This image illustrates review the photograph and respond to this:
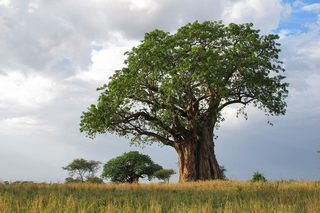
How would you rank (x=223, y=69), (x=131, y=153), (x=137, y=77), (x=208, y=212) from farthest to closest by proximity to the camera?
1. (x=131, y=153)
2. (x=137, y=77)
3. (x=223, y=69)
4. (x=208, y=212)

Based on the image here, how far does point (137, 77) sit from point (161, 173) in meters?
24.1

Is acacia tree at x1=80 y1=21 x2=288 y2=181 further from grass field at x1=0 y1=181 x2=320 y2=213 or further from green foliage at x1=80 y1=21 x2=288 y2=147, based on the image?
grass field at x1=0 y1=181 x2=320 y2=213

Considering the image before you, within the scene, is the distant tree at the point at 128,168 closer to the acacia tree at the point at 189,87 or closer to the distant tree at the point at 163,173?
the distant tree at the point at 163,173

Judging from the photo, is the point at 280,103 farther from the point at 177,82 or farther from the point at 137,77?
the point at 137,77

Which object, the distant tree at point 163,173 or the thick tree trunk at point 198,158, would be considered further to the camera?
the distant tree at point 163,173

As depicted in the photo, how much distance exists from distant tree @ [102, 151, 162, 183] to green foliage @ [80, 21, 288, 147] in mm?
17681

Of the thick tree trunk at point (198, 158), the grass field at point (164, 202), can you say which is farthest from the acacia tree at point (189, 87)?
the grass field at point (164, 202)

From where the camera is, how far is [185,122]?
129ft

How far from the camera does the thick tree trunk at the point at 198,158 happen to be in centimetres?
3900

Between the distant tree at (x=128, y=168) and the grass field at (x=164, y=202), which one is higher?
the distant tree at (x=128, y=168)

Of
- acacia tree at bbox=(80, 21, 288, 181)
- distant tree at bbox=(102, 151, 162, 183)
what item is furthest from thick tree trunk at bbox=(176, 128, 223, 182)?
distant tree at bbox=(102, 151, 162, 183)

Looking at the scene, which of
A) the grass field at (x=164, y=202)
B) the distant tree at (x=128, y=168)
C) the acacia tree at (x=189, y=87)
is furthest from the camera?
the distant tree at (x=128, y=168)

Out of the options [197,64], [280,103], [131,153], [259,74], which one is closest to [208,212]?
[197,64]

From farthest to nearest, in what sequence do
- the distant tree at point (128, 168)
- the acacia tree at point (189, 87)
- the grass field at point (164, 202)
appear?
the distant tree at point (128, 168), the acacia tree at point (189, 87), the grass field at point (164, 202)
